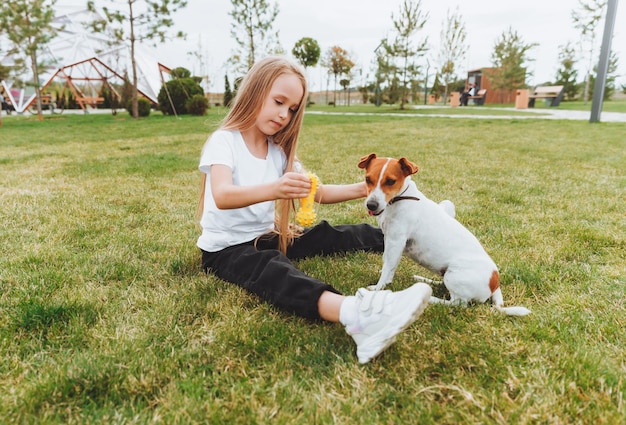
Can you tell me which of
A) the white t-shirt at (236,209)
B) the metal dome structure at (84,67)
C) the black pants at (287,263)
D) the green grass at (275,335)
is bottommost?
the green grass at (275,335)

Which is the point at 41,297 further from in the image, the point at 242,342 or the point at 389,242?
the point at 389,242

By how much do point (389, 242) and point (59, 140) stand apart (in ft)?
36.6

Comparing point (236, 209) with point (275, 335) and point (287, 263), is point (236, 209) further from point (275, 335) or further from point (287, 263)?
point (275, 335)

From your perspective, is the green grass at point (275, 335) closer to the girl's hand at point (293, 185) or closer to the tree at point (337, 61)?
the girl's hand at point (293, 185)

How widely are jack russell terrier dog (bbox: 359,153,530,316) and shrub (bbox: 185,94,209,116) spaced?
19.9 m

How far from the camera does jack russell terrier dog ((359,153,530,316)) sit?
214 cm

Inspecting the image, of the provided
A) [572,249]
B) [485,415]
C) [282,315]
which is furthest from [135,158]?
[485,415]

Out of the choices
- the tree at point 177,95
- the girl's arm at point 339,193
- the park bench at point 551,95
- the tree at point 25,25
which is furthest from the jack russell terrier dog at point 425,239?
the park bench at point 551,95

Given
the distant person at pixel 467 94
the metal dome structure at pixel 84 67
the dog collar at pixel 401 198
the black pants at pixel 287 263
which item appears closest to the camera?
the black pants at pixel 287 263

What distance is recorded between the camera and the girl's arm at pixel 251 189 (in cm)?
194

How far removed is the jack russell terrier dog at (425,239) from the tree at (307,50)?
107 feet

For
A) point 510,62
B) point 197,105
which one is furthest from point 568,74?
point 197,105

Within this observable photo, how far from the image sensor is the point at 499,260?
2.89 meters

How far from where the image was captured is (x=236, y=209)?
257cm
